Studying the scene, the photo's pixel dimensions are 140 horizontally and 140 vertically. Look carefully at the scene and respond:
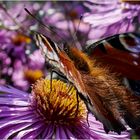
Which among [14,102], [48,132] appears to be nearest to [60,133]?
[48,132]

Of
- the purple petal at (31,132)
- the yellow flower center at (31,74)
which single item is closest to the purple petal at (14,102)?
the purple petal at (31,132)

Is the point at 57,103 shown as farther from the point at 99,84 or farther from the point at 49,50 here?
the point at 49,50

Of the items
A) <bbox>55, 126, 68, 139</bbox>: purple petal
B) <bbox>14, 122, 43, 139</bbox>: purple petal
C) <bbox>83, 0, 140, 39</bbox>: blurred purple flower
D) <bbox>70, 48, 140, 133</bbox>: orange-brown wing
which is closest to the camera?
<bbox>70, 48, 140, 133</bbox>: orange-brown wing

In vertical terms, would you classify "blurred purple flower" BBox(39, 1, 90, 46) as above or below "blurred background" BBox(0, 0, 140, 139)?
above

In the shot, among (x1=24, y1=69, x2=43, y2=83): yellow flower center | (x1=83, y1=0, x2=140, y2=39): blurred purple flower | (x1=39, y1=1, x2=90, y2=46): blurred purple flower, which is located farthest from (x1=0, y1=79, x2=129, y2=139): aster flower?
(x1=39, y1=1, x2=90, y2=46): blurred purple flower

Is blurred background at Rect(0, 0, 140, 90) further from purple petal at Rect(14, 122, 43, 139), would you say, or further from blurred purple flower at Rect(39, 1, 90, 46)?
purple petal at Rect(14, 122, 43, 139)

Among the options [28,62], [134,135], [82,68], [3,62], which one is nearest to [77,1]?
[28,62]

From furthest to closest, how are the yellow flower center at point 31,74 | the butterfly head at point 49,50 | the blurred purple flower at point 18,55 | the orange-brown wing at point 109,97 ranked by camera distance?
the yellow flower center at point 31,74 → the blurred purple flower at point 18,55 → the orange-brown wing at point 109,97 → the butterfly head at point 49,50

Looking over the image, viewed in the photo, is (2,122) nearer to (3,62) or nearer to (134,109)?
(134,109)

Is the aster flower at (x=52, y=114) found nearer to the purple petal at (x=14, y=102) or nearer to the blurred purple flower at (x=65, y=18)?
the purple petal at (x=14, y=102)
